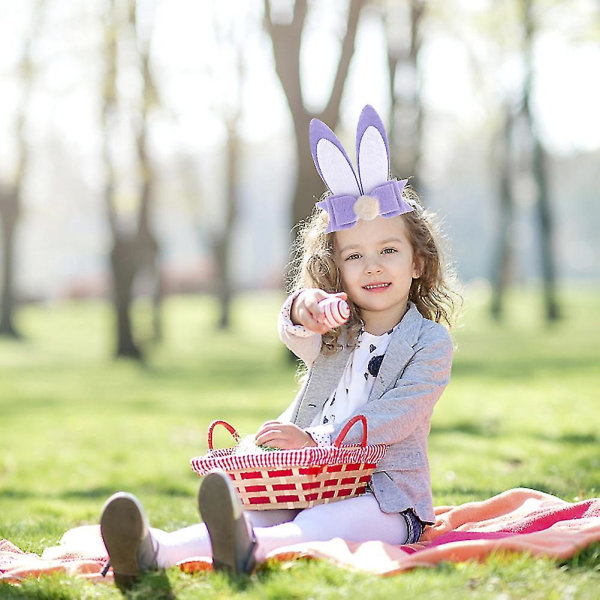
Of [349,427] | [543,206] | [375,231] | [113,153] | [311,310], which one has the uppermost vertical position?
[113,153]

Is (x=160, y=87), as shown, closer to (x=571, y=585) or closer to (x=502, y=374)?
(x=502, y=374)

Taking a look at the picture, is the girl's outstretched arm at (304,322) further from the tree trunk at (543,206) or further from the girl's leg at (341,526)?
the tree trunk at (543,206)

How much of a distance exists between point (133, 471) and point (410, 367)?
346 cm

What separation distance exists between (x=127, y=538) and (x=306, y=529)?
58cm

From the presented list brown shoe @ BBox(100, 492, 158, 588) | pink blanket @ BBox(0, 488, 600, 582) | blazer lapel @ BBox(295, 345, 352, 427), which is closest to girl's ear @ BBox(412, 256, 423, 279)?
blazer lapel @ BBox(295, 345, 352, 427)

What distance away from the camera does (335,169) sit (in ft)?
11.4

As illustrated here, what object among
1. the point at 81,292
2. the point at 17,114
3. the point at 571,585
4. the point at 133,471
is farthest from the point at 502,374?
the point at 81,292

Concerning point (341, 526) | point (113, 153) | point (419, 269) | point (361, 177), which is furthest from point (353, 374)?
point (113, 153)

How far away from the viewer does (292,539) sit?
2992mm

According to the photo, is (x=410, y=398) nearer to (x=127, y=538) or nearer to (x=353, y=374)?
(x=353, y=374)

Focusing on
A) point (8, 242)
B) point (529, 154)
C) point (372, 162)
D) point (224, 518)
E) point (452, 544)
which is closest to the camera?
point (224, 518)

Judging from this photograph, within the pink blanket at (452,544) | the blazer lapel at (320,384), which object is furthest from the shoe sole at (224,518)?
the blazer lapel at (320,384)

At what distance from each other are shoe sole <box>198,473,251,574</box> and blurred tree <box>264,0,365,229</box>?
906cm

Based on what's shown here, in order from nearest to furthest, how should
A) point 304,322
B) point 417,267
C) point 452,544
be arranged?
1. point 452,544
2. point 304,322
3. point 417,267
